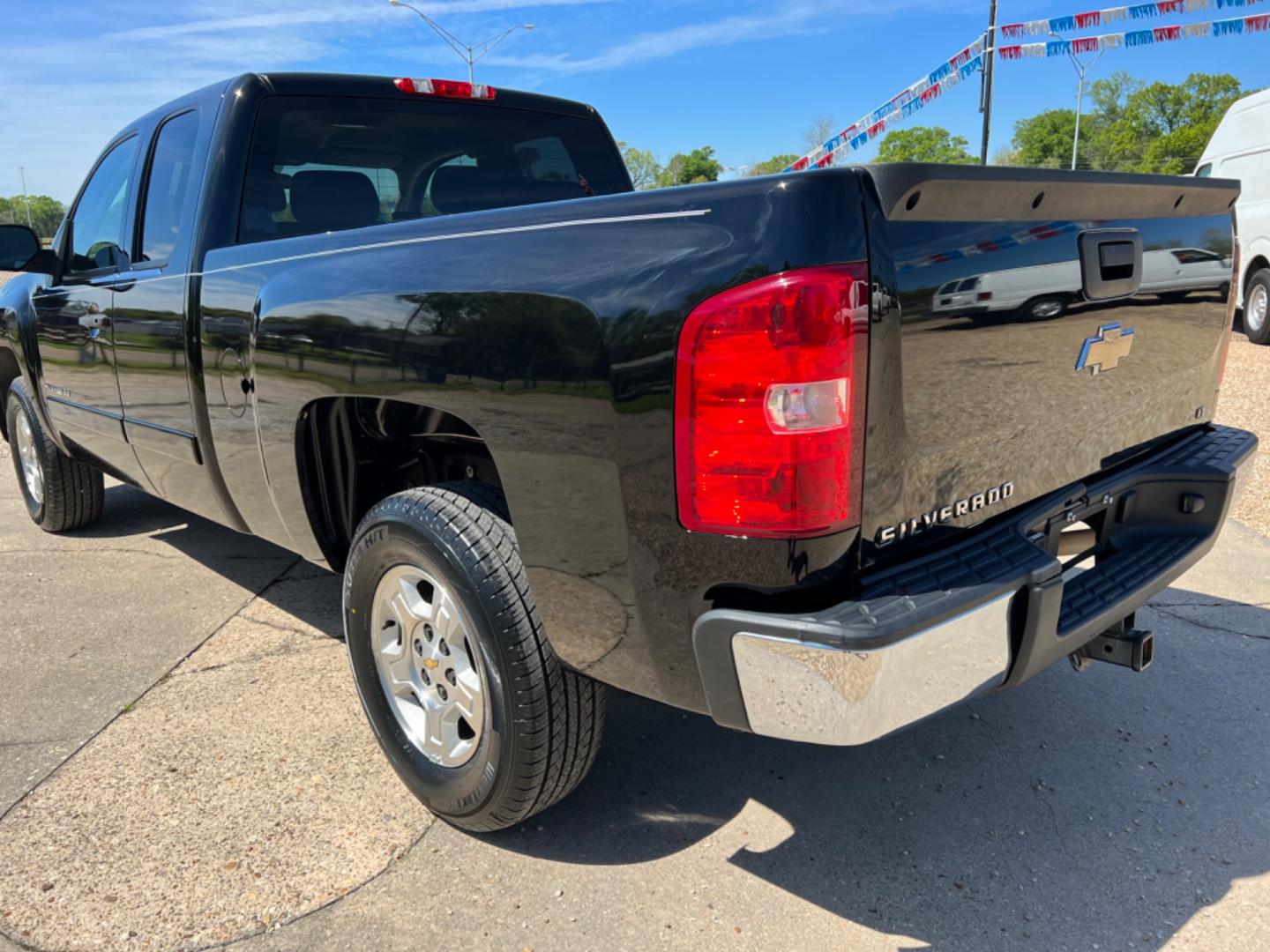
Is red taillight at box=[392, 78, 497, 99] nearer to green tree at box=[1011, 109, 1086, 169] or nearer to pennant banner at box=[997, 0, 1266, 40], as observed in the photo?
pennant banner at box=[997, 0, 1266, 40]

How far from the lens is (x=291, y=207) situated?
321cm

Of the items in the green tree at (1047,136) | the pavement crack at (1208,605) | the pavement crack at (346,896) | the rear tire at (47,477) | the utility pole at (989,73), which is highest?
the green tree at (1047,136)

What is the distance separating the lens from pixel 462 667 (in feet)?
7.57

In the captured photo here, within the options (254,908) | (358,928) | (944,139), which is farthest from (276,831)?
(944,139)

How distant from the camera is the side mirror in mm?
4195

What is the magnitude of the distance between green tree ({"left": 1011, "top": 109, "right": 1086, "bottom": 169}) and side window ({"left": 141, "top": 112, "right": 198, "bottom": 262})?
85.5 metres

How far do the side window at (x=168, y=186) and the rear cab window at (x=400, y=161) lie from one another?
32 cm

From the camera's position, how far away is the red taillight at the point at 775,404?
1604 mm

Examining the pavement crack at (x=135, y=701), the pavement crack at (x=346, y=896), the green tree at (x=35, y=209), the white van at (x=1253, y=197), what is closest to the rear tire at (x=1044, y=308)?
the pavement crack at (x=346, y=896)

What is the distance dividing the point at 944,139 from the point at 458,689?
55825 mm

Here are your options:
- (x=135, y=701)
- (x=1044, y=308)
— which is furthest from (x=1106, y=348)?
(x=135, y=701)

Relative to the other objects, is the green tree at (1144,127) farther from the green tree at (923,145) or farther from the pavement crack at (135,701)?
the pavement crack at (135,701)

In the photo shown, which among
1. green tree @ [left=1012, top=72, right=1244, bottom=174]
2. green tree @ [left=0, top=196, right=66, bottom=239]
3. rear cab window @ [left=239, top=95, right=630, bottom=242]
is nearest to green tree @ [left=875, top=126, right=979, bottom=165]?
green tree @ [left=1012, top=72, right=1244, bottom=174]

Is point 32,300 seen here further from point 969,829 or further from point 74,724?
point 969,829
